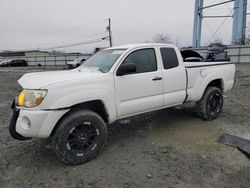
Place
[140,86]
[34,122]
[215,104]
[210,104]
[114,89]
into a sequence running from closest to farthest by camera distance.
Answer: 1. [34,122]
2. [114,89]
3. [140,86]
4. [210,104]
5. [215,104]

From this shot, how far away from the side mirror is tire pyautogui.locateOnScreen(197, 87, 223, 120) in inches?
93.4

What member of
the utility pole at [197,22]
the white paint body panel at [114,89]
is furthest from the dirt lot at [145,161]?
the utility pole at [197,22]

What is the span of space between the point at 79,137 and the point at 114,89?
0.96 meters

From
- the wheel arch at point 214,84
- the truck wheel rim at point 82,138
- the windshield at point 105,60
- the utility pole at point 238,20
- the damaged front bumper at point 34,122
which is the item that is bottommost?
the truck wheel rim at point 82,138

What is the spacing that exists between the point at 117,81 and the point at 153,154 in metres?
1.39

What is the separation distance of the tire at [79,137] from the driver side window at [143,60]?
1.25 metres

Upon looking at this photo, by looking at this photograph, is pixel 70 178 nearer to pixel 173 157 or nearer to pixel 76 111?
pixel 76 111

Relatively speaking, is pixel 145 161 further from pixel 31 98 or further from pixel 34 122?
pixel 31 98

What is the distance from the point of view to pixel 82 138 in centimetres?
Answer: 363

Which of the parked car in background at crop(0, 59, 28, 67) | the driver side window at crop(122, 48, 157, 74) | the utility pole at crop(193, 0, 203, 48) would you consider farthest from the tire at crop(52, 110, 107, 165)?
the parked car in background at crop(0, 59, 28, 67)

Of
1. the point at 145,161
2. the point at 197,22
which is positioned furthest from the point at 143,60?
the point at 197,22

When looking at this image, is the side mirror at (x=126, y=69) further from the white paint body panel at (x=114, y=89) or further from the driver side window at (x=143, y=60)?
the driver side window at (x=143, y=60)

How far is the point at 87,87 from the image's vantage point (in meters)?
3.60

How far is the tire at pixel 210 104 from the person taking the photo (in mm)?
5527
